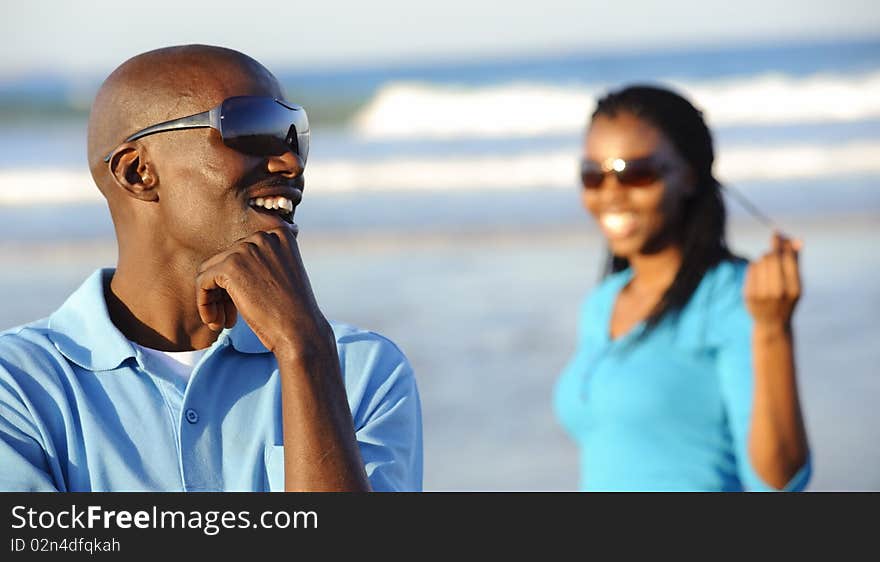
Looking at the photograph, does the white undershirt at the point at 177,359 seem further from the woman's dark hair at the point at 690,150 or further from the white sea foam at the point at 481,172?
the white sea foam at the point at 481,172

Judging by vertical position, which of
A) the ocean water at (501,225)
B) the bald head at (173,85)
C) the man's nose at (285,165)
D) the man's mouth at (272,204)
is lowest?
the man's mouth at (272,204)

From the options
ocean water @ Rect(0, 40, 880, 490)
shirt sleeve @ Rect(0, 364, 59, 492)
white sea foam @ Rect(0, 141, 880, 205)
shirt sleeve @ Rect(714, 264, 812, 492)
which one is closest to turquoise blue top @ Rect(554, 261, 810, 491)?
shirt sleeve @ Rect(714, 264, 812, 492)

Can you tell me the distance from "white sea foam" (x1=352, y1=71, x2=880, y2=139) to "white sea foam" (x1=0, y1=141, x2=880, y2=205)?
2824 millimetres

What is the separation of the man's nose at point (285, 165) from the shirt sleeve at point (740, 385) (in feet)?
6.24

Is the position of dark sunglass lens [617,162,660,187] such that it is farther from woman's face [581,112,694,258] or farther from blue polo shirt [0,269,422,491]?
blue polo shirt [0,269,422,491]

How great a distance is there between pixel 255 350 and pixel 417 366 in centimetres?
506

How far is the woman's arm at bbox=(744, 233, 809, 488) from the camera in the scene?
4141 millimetres

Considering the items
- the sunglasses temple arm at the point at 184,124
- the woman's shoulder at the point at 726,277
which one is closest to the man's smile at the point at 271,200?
the sunglasses temple arm at the point at 184,124

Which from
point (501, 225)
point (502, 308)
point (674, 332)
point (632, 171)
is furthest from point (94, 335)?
point (501, 225)

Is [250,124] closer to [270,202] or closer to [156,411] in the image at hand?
[270,202]

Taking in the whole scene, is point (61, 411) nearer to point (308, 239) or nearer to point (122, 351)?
point (122, 351)

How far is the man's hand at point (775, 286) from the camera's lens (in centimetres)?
410
